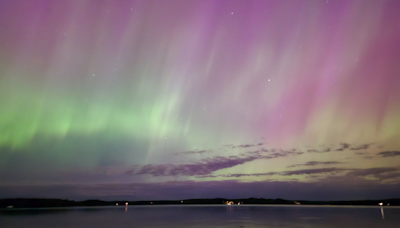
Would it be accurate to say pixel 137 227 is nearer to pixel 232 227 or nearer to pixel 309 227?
pixel 232 227

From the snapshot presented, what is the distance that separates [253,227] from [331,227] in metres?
14.0

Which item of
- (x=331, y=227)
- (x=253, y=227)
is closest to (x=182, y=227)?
(x=253, y=227)

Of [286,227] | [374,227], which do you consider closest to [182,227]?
[286,227]

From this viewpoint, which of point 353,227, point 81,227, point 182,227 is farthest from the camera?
point 81,227

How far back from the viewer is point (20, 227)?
57.8 meters

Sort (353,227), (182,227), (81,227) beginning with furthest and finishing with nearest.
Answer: (81,227), (353,227), (182,227)

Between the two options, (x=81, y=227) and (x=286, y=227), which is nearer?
(x=286, y=227)

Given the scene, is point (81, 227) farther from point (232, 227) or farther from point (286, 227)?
point (286, 227)

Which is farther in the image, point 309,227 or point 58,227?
point 58,227

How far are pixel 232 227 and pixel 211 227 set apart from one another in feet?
11.8

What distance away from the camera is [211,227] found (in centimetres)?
5184

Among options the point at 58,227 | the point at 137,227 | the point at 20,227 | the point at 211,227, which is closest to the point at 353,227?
the point at 211,227

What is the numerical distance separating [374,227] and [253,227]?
22.9 m

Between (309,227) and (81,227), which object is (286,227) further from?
(81,227)
